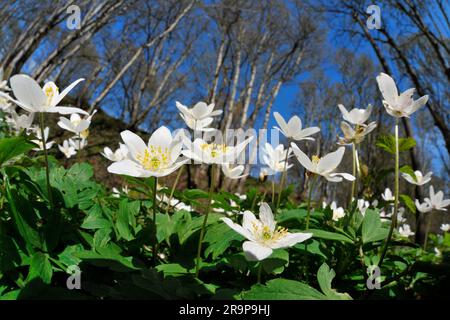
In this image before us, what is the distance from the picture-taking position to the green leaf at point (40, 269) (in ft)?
2.18

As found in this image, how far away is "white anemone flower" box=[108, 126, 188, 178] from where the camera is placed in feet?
2.54

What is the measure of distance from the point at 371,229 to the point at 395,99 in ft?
1.17

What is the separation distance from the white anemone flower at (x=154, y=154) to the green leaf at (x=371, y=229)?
0.49m

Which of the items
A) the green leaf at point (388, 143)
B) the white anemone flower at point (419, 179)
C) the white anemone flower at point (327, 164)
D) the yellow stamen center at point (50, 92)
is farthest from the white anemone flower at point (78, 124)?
the white anemone flower at point (419, 179)

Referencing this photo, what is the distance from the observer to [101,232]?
32.5 inches

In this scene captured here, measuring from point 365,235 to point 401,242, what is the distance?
0.13 meters

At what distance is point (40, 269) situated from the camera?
68 centimetres

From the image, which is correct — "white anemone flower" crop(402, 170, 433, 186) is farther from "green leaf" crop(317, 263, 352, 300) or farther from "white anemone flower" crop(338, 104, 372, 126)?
"green leaf" crop(317, 263, 352, 300)

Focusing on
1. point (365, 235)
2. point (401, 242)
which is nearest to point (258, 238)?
point (365, 235)

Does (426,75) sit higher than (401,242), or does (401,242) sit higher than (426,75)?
(426,75)

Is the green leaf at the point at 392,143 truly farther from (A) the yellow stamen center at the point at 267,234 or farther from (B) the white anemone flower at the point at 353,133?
(A) the yellow stamen center at the point at 267,234

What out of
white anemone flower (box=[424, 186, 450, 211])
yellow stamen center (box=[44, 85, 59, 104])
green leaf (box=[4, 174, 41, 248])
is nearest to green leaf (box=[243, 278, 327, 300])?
green leaf (box=[4, 174, 41, 248])
